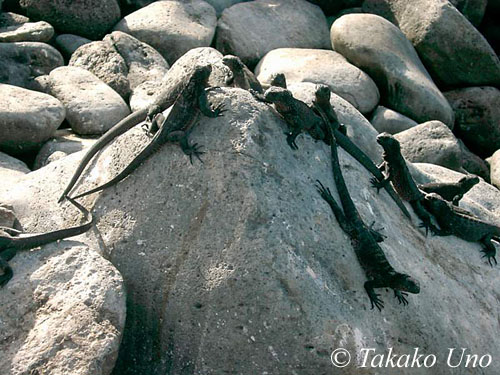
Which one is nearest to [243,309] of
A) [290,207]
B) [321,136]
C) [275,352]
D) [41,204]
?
[275,352]

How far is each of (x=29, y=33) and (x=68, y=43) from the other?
75 centimetres

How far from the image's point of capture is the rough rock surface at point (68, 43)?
A: 1126 cm

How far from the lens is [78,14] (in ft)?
37.7

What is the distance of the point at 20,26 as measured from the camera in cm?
1098

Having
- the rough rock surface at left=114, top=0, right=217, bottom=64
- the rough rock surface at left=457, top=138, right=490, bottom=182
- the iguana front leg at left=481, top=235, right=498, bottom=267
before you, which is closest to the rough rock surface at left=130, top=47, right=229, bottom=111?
the rough rock surface at left=114, top=0, right=217, bottom=64

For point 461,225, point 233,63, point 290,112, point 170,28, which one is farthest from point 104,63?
point 461,225

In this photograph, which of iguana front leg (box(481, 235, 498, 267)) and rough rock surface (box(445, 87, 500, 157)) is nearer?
iguana front leg (box(481, 235, 498, 267))

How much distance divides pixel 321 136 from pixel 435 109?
19.8ft

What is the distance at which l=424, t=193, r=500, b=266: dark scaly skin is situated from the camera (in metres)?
6.77

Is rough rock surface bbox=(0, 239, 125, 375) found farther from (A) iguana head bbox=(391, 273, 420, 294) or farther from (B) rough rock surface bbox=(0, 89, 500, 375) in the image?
(A) iguana head bbox=(391, 273, 420, 294)

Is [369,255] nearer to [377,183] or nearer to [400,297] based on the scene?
[400,297]

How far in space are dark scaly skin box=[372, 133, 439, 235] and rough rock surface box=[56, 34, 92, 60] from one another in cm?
637

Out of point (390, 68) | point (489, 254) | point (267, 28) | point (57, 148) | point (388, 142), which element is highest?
point (388, 142)

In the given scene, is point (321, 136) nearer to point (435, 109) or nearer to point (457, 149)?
point (457, 149)
